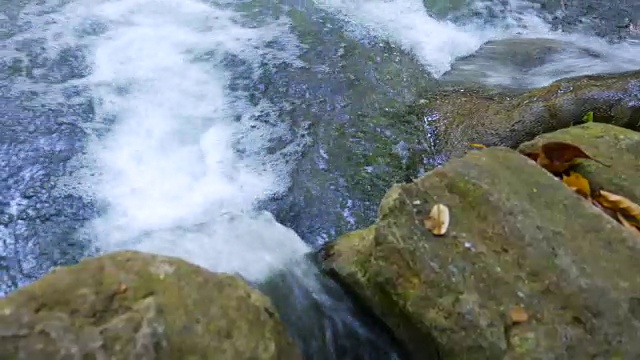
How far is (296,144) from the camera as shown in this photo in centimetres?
493

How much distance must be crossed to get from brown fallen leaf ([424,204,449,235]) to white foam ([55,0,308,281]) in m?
1.18

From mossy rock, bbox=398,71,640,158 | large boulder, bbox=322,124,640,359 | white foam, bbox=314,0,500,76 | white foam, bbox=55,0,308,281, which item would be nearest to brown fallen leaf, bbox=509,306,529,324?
large boulder, bbox=322,124,640,359

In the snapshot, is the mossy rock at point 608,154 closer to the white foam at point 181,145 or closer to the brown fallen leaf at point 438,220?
the brown fallen leaf at point 438,220

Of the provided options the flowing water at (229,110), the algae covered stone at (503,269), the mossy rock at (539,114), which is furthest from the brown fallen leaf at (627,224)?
the mossy rock at (539,114)

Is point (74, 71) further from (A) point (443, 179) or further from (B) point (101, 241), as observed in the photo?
(A) point (443, 179)

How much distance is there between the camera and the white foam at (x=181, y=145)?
4.04 meters

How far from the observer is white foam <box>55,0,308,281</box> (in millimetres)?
4039

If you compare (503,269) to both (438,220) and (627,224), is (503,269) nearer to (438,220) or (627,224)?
(438,220)

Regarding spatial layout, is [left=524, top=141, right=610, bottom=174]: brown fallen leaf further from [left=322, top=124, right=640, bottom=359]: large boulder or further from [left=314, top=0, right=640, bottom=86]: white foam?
[left=314, top=0, right=640, bottom=86]: white foam

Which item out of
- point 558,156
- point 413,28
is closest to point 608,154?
point 558,156

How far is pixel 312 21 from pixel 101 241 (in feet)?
12.8

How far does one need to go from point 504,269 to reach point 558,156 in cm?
112

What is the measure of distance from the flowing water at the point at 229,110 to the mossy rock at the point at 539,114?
2.30ft

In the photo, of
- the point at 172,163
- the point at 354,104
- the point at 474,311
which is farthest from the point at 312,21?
the point at 474,311
